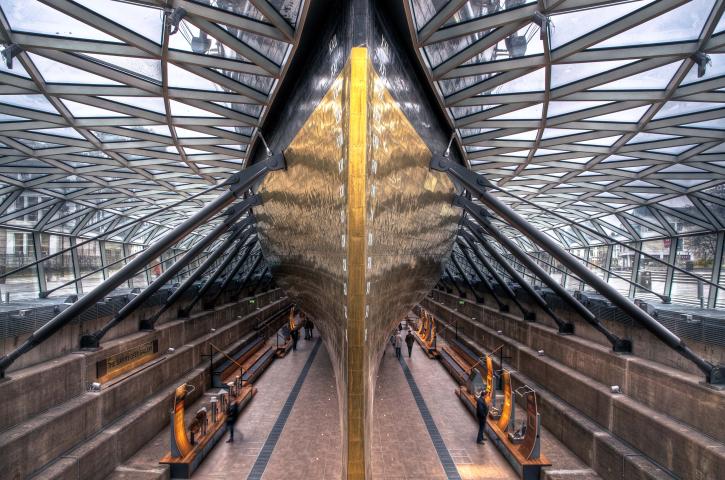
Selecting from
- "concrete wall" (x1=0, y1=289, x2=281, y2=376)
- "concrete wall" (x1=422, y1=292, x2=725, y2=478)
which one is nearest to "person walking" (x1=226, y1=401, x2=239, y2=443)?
"concrete wall" (x1=0, y1=289, x2=281, y2=376)

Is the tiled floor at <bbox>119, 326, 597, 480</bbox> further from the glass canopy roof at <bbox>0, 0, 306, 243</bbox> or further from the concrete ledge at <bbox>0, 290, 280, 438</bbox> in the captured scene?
the glass canopy roof at <bbox>0, 0, 306, 243</bbox>

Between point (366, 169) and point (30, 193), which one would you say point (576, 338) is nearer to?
point (366, 169)

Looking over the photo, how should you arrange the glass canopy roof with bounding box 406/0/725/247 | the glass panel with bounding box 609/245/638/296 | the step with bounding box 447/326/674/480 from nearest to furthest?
the glass canopy roof with bounding box 406/0/725/247, the step with bounding box 447/326/674/480, the glass panel with bounding box 609/245/638/296

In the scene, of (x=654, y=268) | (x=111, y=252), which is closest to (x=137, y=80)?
(x=654, y=268)

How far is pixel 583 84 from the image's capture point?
32.1 feet

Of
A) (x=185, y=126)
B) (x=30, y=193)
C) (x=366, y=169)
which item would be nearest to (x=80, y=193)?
(x=30, y=193)

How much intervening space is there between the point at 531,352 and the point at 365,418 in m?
14.1

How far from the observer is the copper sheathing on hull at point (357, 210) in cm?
583

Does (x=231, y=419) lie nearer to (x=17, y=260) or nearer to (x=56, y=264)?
(x=17, y=260)

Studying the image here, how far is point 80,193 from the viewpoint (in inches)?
972

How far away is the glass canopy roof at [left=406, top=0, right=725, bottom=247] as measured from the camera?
7.38m

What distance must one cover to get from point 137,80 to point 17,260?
23566 millimetres

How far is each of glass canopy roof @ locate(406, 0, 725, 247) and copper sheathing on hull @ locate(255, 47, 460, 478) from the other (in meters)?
2.07

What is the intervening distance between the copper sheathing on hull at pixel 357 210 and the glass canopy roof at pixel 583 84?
2.07m
